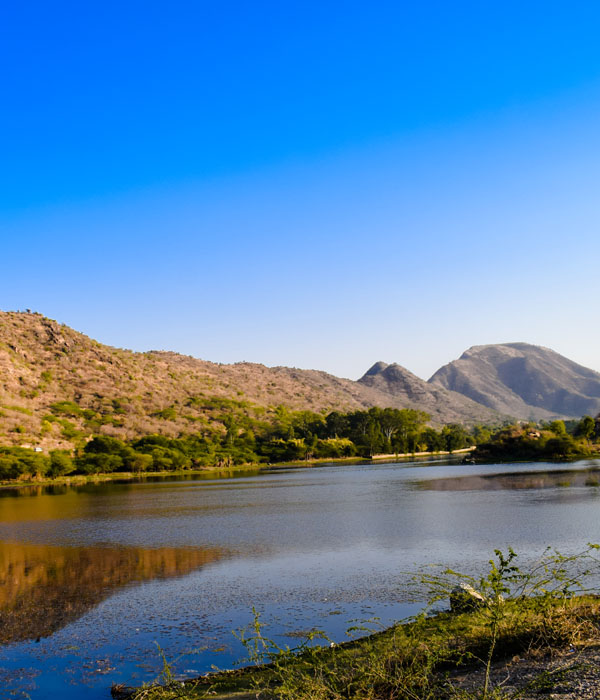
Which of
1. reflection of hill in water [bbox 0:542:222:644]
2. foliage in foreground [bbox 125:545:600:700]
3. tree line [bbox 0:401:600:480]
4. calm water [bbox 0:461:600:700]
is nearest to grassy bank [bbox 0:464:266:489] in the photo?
tree line [bbox 0:401:600:480]

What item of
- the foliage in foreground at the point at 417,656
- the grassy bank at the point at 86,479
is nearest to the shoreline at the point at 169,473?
the grassy bank at the point at 86,479

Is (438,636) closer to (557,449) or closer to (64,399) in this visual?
(557,449)

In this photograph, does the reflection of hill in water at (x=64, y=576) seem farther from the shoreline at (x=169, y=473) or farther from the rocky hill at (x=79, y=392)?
the rocky hill at (x=79, y=392)

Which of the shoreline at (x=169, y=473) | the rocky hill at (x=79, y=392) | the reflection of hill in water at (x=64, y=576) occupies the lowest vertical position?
the shoreline at (x=169, y=473)

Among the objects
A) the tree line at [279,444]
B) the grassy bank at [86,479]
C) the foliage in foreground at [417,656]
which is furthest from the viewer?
the tree line at [279,444]

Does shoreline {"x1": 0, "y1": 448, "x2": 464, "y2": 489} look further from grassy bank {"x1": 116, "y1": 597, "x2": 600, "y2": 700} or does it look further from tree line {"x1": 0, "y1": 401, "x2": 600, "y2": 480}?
grassy bank {"x1": 116, "y1": 597, "x2": 600, "y2": 700}

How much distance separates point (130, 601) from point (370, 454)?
448 ft

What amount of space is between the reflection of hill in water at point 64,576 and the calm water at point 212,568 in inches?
2.8

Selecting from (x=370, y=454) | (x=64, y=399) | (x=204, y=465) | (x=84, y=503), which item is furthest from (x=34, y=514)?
(x=370, y=454)

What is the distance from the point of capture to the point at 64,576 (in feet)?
69.6

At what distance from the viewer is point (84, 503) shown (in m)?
51.2

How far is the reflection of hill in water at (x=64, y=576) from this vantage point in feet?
51.9

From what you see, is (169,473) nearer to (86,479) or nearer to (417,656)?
(86,479)

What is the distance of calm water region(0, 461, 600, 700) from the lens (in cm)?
1297
